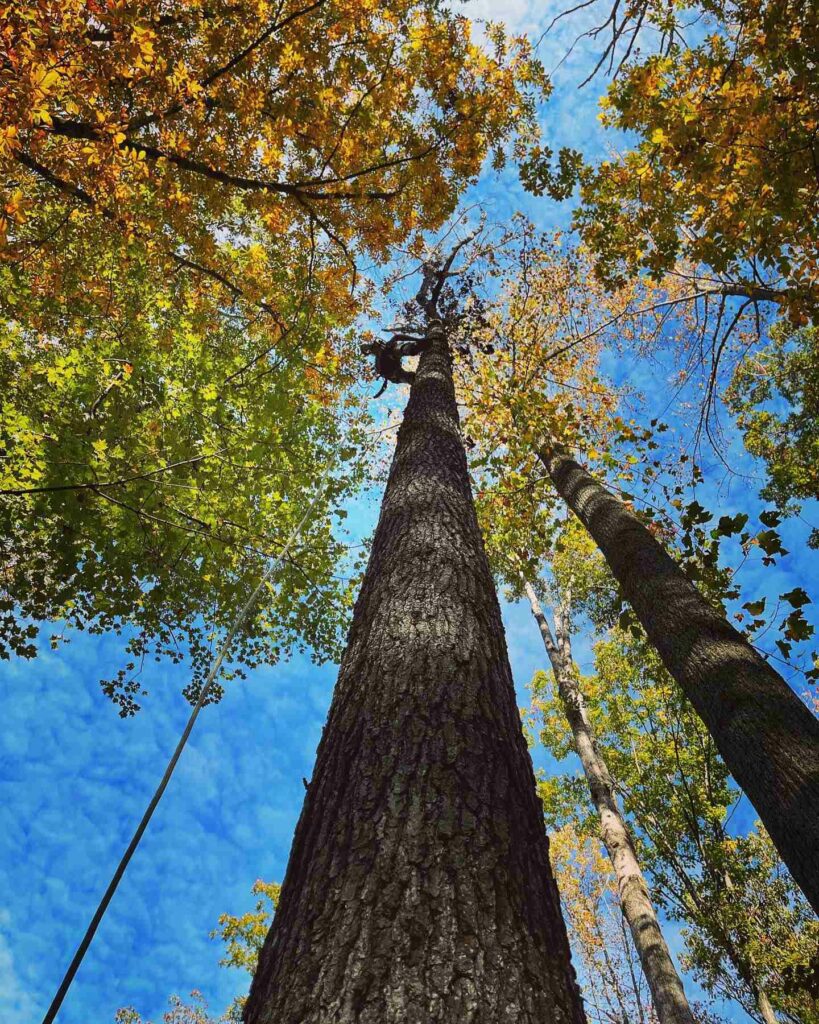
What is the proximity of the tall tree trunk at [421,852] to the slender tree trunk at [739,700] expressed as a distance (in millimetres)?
1428

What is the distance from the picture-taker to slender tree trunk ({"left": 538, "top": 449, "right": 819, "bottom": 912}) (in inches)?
90.8

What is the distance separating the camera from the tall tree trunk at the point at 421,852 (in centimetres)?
99

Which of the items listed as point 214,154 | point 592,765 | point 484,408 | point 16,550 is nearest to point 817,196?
point 484,408

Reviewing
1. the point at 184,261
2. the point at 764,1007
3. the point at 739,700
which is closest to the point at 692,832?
the point at 764,1007

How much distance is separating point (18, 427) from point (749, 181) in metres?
6.35

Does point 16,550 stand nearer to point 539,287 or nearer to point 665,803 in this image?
point 539,287

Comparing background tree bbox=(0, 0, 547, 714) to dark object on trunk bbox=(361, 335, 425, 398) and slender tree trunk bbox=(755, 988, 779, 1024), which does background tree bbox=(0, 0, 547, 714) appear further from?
slender tree trunk bbox=(755, 988, 779, 1024)

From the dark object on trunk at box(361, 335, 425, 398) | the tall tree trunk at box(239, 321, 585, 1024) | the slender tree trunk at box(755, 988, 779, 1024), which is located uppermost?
the dark object on trunk at box(361, 335, 425, 398)

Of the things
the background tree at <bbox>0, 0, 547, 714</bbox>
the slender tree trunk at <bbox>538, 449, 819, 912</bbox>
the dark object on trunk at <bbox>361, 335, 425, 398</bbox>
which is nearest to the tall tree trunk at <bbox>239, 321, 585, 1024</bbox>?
the slender tree trunk at <bbox>538, 449, 819, 912</bbox>

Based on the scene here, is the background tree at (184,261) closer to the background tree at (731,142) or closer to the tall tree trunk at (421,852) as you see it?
the background tree at (731,142)

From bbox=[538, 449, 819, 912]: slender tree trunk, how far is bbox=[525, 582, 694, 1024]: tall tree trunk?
4.56m

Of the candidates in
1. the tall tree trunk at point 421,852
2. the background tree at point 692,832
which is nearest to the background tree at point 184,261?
the tall tree trunk at point 421,852

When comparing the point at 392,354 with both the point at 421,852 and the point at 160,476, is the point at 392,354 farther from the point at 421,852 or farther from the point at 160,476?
the point at 421,852

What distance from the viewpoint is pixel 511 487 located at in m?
7.54
